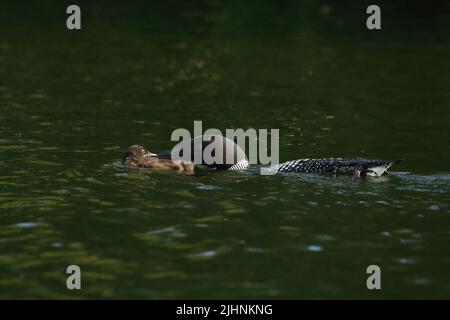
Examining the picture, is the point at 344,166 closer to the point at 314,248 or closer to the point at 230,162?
the point at 230,162

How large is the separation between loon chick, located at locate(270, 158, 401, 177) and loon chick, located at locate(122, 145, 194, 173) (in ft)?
4.35

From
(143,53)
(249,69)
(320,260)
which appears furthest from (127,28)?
(320,260)

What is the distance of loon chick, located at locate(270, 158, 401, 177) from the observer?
11594 millimetres

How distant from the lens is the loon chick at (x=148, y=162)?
39.7 ft

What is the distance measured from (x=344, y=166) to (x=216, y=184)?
1.64 metres

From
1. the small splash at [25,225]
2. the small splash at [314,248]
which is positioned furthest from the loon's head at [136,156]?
the small splash at [314,248]

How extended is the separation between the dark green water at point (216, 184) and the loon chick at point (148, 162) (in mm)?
190

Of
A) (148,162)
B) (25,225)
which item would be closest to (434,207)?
(148,162)

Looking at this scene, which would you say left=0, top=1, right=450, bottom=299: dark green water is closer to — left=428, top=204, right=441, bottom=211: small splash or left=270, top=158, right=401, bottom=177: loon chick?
left=428, top=204, right=441, bottom=211: small splash

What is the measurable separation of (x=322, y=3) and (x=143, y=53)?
1324 cm

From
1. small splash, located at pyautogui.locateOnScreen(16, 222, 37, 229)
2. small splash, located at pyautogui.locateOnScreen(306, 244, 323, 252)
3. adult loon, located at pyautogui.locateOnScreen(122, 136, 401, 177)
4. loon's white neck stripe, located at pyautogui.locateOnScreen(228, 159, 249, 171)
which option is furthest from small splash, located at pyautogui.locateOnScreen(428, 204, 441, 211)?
small splash, located at pyautogui.locateOnScreen(16, 222, 37, 229)

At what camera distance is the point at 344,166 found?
11688 millimetres
